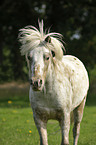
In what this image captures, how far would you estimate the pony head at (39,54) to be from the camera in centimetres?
365

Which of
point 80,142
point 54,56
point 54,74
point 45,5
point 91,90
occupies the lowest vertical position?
point 91,90

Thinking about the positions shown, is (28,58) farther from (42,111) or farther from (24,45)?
(42,111)

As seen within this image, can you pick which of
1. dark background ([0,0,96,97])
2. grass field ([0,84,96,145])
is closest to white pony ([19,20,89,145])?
grass field ([0,84,96,145])

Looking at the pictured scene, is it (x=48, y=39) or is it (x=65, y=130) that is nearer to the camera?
(x=48, y=39)

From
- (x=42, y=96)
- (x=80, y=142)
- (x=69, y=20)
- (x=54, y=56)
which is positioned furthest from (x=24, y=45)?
(x=69, y=20)

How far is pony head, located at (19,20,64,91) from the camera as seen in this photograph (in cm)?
365

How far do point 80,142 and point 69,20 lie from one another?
1255 centimetres

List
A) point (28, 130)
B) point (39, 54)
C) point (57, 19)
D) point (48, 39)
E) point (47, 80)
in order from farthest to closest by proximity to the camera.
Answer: point (57, 19) < point (28, 130) < point (47, 80) < point (48, 39) < point (39, 54)

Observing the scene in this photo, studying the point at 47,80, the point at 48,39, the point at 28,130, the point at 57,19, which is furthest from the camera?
the point at 57,19

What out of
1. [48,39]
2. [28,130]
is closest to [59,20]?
[28,130]

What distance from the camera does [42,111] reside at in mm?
4129

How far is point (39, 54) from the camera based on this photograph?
3793 millimetres

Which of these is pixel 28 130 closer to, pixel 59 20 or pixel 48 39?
pixel 48 39

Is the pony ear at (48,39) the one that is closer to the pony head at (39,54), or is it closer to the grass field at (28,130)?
the pony head at (39,54)
